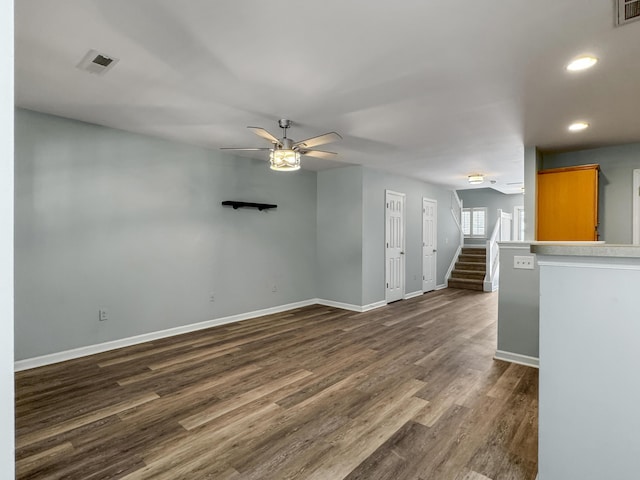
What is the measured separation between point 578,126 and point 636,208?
5.54 feet

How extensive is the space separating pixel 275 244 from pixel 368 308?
6.68 ft

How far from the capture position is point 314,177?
6.40m

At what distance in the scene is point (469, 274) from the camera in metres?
8.54

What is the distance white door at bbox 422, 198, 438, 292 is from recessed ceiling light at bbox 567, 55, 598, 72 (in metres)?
5.24

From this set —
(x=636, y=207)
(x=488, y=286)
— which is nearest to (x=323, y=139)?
(x=636, y=207)

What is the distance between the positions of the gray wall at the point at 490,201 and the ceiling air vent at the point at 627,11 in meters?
9.20

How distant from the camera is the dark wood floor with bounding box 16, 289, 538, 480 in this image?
195 cm

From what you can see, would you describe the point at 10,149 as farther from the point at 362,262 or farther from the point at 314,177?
the point at 314,177

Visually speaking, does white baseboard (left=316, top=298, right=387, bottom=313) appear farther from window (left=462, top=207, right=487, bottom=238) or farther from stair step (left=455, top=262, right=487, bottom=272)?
window (left=462, top=207, right=487, bottom=238)

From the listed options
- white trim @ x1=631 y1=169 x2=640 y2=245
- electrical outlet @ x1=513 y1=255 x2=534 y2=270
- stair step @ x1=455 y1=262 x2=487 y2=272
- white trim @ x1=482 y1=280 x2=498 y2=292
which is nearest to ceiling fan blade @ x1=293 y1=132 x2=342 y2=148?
electrical outlet @ x1=513 y1=255 x2=534 y2=270

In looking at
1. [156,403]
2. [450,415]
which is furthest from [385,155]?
[156,403]

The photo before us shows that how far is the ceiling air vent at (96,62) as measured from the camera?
2.27 m

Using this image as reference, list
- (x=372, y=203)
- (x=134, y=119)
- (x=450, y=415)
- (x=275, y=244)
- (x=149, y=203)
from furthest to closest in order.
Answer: (x=372, y=203) → (x=275, y=244) → (x=149, y=203) → (x=134, y=119) → (x=450, y=415)

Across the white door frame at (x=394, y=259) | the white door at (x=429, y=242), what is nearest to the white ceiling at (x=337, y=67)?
the white door frame at (x=394, y=259)
